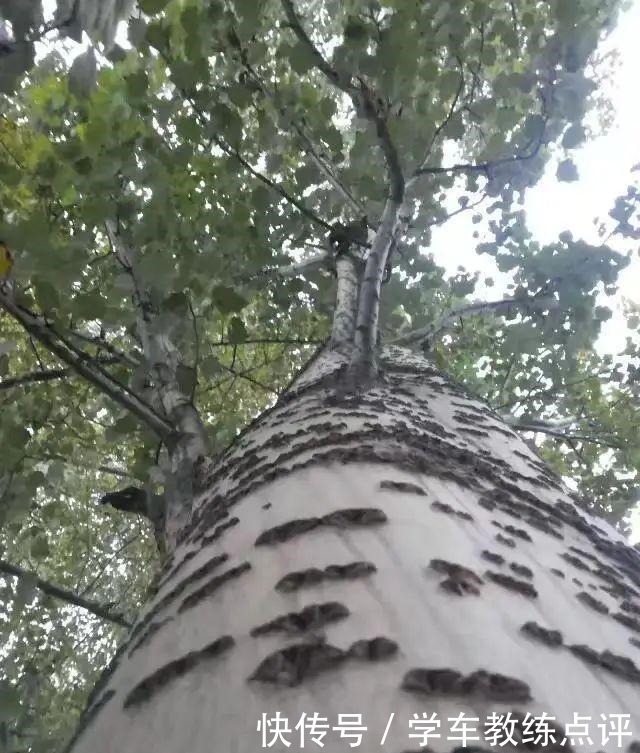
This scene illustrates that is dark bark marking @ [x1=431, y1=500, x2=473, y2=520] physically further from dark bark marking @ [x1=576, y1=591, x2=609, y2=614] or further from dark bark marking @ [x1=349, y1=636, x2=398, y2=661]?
dark bark marking @ [x1=349, y1=636, x2=398, y2=661]

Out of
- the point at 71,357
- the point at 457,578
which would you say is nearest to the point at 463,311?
the point at 71,357

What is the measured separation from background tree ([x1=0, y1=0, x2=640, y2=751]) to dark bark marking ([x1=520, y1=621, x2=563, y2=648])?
38.6 inches

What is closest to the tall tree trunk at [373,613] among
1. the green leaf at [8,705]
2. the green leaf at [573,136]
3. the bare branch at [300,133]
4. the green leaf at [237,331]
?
the green leaf at [8,705]

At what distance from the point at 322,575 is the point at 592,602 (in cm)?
38

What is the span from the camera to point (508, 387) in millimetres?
5133

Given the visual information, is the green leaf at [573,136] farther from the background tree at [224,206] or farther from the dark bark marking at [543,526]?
the dark bark marking at [543,526]

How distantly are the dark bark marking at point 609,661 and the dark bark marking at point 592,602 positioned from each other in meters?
0.12

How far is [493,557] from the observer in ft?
2.82

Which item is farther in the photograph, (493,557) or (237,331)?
(237,331)

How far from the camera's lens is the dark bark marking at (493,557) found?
0.85 m

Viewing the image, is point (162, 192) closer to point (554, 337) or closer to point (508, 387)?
point (554, 337)

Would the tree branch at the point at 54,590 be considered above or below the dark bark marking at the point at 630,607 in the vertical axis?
above

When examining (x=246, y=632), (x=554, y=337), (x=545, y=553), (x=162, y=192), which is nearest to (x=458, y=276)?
(x=554, y=337)

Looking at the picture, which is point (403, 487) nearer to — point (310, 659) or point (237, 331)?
point (310, 659)
